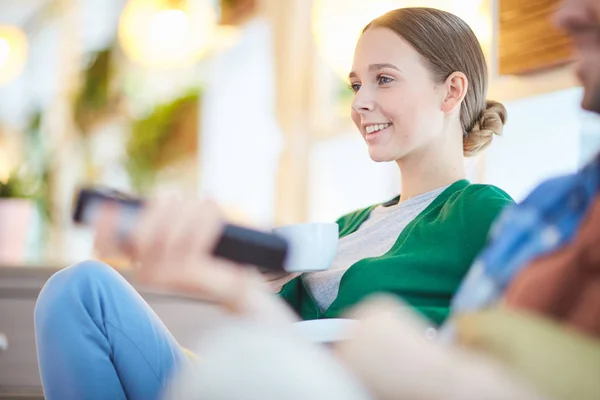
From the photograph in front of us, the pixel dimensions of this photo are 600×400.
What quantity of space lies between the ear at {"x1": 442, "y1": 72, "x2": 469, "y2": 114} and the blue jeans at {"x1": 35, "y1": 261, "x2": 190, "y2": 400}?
601 mm

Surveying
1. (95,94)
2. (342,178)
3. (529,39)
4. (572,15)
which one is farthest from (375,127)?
(95,94)

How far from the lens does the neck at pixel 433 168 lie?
1.45 metres

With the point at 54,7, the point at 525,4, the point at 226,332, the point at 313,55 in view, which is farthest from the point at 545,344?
the point at 54,7

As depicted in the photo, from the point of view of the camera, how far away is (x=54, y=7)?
667cm

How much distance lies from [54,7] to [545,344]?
6.57m

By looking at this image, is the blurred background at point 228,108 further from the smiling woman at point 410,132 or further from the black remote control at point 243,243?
the smiling woman at point 410,132

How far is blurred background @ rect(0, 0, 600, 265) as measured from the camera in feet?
6.02

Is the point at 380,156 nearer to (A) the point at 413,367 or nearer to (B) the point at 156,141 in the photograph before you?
(A) the point at 413,367

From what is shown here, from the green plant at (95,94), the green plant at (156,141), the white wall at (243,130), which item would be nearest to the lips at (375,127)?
the white wall at (243,130)

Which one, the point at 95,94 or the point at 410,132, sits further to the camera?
the point at 95,94

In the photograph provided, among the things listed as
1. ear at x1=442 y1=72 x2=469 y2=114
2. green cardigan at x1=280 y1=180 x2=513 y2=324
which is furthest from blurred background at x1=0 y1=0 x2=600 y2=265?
ear at x1=442 y1=72 x2=469 y2=114

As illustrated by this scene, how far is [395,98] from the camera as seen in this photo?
140 centimetres

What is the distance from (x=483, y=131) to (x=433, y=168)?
0.39 feet

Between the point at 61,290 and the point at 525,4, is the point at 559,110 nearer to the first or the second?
the point at 525,4
